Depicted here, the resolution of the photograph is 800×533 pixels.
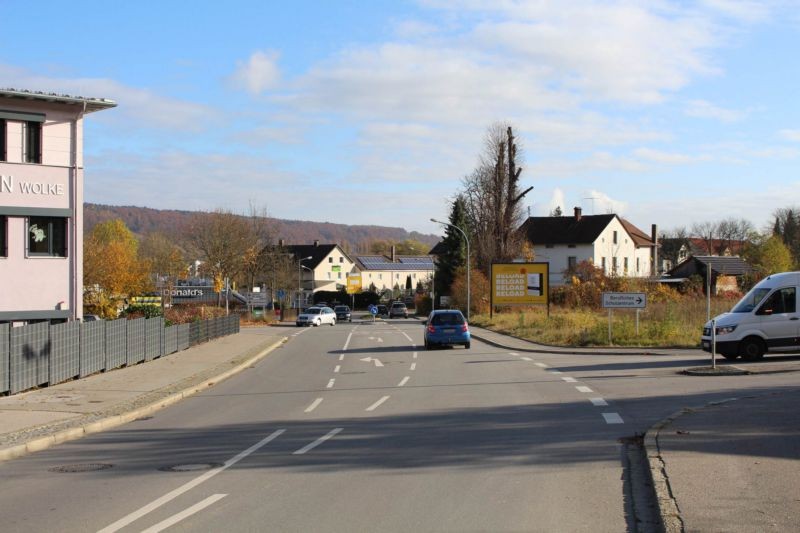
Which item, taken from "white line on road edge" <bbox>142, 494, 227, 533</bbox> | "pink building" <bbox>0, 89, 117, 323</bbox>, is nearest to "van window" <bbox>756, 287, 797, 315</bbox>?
"white line on road edge" <bbox>142, 494, 227, 533</bbox>

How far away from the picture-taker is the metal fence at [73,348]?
1775cm

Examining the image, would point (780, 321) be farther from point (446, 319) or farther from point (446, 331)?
point (446, 319)

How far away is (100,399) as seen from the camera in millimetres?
17344

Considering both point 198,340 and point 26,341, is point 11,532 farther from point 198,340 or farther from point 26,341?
point 198,340

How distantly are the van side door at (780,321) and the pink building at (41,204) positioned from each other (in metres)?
23.9

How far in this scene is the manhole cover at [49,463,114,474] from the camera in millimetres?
10172

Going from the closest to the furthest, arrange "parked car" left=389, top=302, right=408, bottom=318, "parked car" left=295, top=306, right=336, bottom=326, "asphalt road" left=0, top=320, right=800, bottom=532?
"asphalt road" left=0, top=320, right=800, bottom=532 < "parked car" left=295, top=306, right=336, bottom=326 < "parked car" left=389, top=302, right=408, bottom=318

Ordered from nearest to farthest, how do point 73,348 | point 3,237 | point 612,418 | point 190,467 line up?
point 190,467 → point 612,418 → point 73,348 → point 3,237

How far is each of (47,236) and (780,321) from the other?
25.1 meters

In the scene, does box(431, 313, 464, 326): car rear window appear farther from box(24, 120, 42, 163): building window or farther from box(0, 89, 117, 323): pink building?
box(24, 120, 42, 163): building window

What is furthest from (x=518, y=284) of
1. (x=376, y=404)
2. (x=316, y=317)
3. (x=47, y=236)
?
(x=376, y=404)

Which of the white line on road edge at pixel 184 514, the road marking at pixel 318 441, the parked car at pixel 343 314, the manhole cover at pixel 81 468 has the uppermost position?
the white line on road edge at pixel 184 514

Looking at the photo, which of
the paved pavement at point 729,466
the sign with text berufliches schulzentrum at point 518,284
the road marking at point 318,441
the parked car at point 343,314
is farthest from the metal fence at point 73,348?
the parked car at point 343,314

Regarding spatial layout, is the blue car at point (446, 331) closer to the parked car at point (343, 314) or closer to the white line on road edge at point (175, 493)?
the white line on road edge at point (175, 493)
